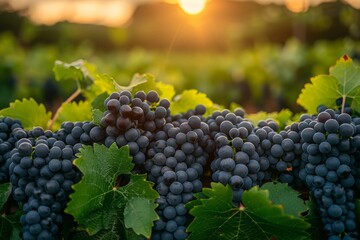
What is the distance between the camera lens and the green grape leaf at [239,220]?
4.36 feet

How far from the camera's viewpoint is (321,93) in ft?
5.74

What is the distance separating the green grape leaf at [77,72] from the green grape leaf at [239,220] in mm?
1027

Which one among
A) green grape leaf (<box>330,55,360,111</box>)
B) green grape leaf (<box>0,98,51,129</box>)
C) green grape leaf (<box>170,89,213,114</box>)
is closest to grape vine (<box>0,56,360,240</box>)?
green grape leaf (<box>330,55,360,111</box>)

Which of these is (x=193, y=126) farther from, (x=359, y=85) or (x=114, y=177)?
(x=359, y=85)

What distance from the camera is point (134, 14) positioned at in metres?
36.8

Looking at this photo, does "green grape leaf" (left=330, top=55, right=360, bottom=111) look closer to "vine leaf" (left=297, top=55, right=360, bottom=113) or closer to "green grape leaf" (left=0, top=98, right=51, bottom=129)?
"vine leaf" (left=297, top=55, right=360, bottom=113)

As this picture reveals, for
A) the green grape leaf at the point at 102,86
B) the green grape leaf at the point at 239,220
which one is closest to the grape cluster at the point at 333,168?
the green grape leaf at the point at 239,220

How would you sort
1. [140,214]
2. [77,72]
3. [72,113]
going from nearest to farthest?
[140,214] → [72,113] → [77,72]

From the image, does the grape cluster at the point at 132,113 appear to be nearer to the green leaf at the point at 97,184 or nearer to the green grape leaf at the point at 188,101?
the green leaf at the point at 97,184

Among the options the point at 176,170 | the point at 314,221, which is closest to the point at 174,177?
the point at 176,170

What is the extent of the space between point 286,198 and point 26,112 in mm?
1155

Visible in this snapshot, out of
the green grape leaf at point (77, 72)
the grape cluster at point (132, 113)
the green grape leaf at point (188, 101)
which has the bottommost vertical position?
the grape cluster at point (132, 113)

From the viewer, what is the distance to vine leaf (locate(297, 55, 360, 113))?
1.66 m

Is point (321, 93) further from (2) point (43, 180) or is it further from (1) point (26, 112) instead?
(1) point (26, 112)
